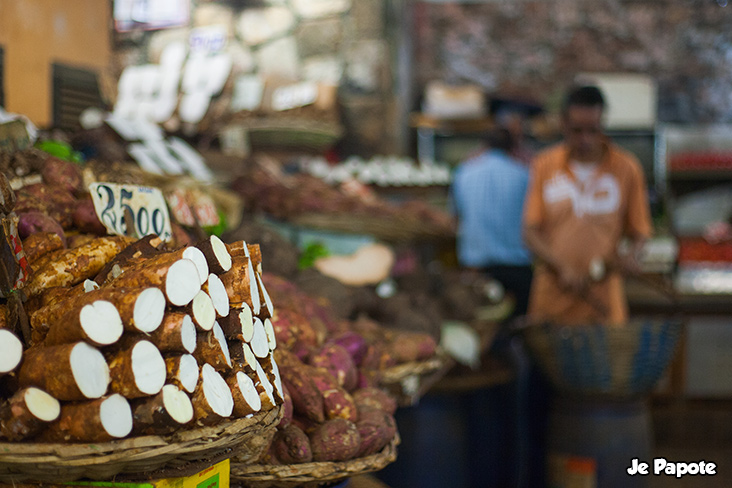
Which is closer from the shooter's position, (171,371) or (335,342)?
(171,371)

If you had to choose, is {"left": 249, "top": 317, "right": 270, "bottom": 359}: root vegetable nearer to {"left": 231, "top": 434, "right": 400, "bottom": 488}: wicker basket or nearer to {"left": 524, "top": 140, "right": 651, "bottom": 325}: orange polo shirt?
{"left": 231, "top": 434, "right": 400, "bottom": 488}: wicker basket

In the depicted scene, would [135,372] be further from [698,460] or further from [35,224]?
[698,460]

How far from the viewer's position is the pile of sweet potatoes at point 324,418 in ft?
4.23

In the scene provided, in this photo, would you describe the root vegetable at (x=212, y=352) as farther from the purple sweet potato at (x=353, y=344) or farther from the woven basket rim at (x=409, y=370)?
the woven basket rim at (x=409, y=370)

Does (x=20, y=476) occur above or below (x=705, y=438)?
above

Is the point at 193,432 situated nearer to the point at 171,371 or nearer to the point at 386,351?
the point at 171,371

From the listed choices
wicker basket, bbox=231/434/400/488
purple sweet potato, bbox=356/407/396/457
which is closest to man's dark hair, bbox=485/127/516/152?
purple sweet potato, bbox=356/407/396/457

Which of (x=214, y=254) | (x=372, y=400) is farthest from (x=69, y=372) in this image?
(x=372, y=400)

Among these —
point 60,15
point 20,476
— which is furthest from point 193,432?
point 60,15

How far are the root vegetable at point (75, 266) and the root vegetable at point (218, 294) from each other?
26cm

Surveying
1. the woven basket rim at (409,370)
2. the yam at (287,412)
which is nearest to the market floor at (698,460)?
the woven basket rim at (409,370)

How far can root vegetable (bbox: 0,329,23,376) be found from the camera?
0.93 metres

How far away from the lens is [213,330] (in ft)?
3.47

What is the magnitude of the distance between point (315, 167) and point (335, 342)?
2381mm
